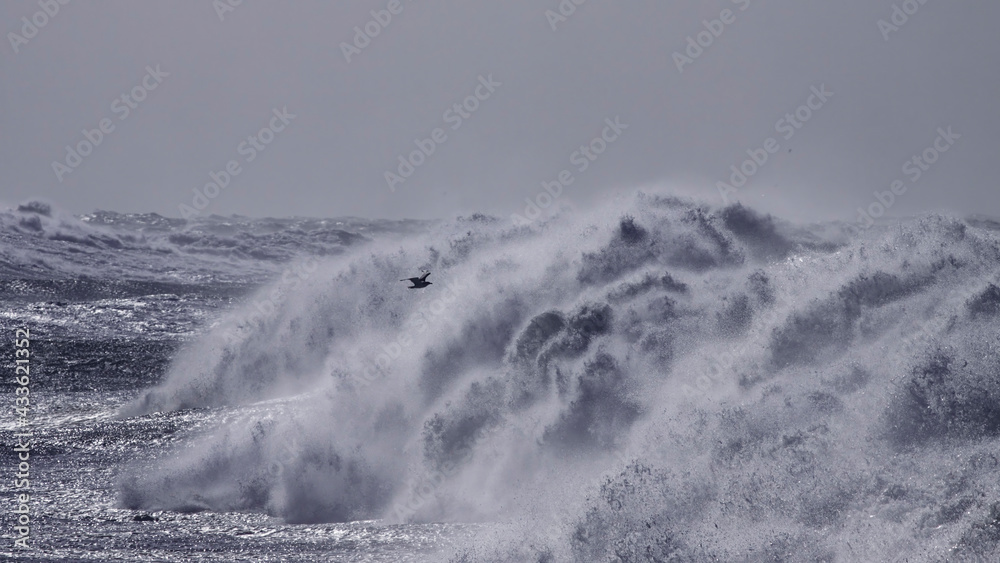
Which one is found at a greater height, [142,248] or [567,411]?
[142,248]

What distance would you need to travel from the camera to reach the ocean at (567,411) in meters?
9.50

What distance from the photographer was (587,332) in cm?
1583

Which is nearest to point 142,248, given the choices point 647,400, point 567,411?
point 567,411

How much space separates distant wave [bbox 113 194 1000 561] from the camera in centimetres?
927

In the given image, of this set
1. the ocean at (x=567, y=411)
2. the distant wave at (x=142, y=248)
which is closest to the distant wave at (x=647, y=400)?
the ocean at (x=567, y=411)

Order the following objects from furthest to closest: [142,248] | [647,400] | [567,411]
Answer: [142,248] < [567,411] < [647,400]

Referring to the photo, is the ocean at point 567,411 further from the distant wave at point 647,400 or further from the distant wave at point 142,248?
the distant wave at point 142,248

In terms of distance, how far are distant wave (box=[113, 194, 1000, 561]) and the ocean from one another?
1.6 inches

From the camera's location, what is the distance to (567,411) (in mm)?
14023

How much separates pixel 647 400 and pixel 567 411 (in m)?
1.06

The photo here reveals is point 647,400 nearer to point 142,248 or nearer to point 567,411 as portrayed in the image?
point 567,411

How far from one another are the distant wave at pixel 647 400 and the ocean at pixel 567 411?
41 mm

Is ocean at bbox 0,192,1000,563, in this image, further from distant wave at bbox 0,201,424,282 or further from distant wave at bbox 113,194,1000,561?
distant wave at bbox 0,201,424,282

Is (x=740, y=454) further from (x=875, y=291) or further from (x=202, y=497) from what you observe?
(x=202, y=497)
